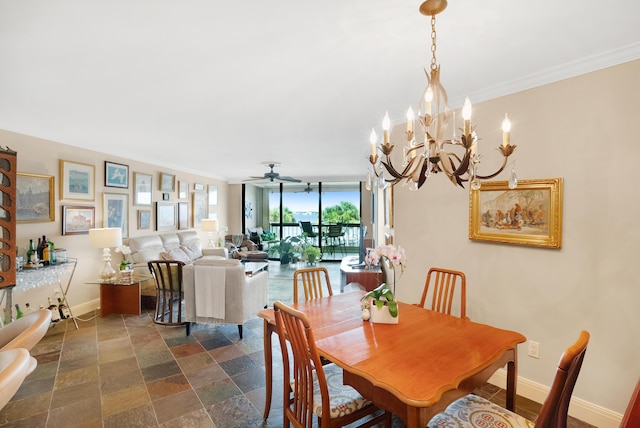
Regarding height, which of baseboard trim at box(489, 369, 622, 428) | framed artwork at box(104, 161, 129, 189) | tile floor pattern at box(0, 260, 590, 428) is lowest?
tile floor pattern at box(0, 260, 590, 428)

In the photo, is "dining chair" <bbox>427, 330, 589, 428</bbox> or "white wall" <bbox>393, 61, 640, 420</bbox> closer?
"dining chair" <bbox>427, 330, 589, 428</bbox>

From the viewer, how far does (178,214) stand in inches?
262

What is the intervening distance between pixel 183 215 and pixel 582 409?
6899 millimetres

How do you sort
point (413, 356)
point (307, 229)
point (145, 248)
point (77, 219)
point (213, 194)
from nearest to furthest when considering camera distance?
point (413, 356) → point (77, 219) → point (145, 248) → point (213, 194) → point (307, 229)

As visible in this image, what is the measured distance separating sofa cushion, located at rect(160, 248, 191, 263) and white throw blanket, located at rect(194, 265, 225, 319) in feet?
6.58

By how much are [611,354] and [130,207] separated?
619 cm

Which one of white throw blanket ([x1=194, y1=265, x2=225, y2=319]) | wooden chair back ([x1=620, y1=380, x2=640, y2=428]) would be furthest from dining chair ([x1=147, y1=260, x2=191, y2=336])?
wooden chair back ([x1=620, y1=380, x2=640, y2=428])

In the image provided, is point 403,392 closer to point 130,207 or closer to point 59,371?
point 59,371

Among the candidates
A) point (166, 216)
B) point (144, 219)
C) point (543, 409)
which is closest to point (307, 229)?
point (166, 216)

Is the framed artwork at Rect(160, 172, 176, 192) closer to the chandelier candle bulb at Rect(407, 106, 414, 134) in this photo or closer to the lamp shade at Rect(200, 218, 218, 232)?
the lamp shade at Rect(200, 218, 218, 232)

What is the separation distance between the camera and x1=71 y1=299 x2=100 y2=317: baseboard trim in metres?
4.23

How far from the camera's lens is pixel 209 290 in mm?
3467

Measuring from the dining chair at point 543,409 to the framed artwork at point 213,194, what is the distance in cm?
757

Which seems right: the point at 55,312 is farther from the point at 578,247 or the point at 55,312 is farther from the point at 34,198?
the point at 578,247
